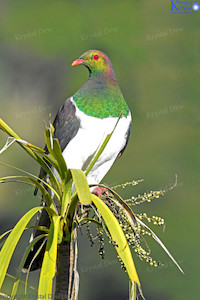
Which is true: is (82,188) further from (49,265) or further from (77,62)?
(77,62)

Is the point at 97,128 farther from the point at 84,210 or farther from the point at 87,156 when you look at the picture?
the point at 84,210

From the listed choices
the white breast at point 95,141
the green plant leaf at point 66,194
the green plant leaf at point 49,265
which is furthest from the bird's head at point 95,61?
the green plant leaf at point 49,265

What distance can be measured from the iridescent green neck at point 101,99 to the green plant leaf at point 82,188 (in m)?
0.76

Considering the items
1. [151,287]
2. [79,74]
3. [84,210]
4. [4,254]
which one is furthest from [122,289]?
[4,254]

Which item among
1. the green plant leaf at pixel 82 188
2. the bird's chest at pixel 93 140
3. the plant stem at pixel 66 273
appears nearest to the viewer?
the green plant leaf at pixel 82 188

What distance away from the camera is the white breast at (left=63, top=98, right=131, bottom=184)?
176 centimetres

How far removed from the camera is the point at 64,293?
109 cm

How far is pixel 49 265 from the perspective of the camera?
3.24 ft

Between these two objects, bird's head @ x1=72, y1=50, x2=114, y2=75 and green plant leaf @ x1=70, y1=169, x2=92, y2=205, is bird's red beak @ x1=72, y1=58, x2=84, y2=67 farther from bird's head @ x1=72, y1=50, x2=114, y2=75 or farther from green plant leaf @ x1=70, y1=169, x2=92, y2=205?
green plant leaf @ x1=70, y1=169, x2=92, y2=205

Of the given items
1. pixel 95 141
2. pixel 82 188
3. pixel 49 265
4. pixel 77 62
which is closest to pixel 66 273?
pixel 49 265

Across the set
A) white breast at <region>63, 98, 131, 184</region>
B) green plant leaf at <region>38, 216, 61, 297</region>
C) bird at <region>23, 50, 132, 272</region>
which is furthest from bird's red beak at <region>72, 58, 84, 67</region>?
green plant leaf at <region>38, 216, 61, 297</region>

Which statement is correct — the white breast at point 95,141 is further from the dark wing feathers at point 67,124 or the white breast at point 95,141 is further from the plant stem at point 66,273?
the plant stem at point 66,273

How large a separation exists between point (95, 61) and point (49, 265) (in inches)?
41.0

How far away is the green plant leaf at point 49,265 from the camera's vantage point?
3.13ft
